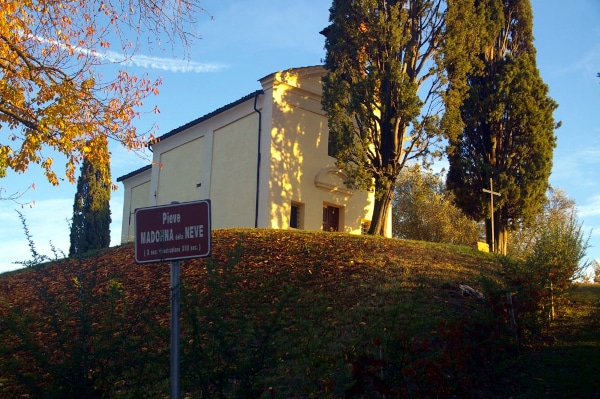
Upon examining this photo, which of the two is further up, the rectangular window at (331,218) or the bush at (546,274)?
the rectangular window at (331,218)

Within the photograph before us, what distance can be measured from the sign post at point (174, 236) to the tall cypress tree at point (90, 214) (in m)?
27.7

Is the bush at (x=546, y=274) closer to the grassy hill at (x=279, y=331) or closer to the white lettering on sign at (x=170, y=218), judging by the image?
the grassy hill at (x=279, y=331)

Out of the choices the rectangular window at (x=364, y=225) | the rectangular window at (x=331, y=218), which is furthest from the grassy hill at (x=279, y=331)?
the rectangular window at (x=364, y=225)

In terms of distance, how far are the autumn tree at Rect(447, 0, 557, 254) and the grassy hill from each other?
9.64m

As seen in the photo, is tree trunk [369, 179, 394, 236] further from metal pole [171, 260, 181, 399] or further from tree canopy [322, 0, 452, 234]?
metal pole [171, 260, 181, 399]

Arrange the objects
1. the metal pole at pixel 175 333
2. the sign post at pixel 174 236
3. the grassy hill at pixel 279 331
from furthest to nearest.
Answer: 1. the grassy hill at pixel 279 331
2. the sign post at pixel 174 236
3. the metal pole at pixel 175 333

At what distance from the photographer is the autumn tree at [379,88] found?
74.1 ft

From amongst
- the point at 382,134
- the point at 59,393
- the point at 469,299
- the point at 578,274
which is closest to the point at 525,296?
the point at 469,299

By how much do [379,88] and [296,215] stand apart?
6117mm

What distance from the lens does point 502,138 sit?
2677cm

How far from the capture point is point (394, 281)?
1338cm

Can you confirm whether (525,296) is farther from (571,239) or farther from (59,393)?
(59,393)

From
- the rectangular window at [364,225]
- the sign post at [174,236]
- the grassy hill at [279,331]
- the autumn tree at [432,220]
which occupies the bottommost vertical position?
the grassy hill at [279,331]

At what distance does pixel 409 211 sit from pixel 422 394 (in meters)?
30.5
